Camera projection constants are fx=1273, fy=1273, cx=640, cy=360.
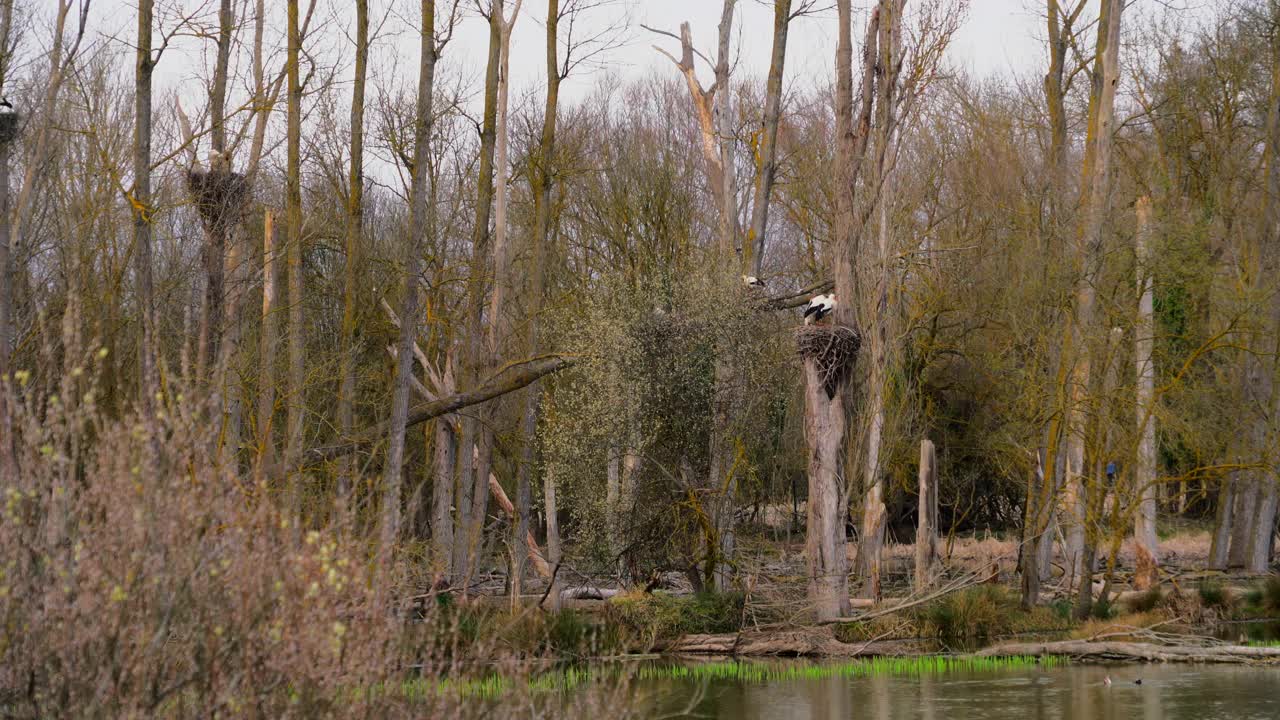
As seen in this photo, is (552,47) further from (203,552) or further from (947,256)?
(203,552)

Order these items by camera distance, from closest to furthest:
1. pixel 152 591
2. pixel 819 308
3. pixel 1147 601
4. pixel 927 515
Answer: pixel 152 591 < pixel 819 308 < pixel 1147 601 < pixel 927 515

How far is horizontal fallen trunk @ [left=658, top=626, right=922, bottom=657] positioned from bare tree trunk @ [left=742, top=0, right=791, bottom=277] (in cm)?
560

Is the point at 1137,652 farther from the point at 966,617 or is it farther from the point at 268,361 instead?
the point at 268,361

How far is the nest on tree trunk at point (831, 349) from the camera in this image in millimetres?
16125

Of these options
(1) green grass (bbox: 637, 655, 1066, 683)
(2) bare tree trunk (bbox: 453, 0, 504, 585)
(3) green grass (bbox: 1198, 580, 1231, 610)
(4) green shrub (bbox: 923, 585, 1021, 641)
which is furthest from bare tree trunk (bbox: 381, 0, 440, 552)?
(3) green grass (bbox: 1198, 580, 1231, 610)

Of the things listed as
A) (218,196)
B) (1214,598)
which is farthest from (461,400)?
(1214,598)

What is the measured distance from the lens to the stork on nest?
1356cm

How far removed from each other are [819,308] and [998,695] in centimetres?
583

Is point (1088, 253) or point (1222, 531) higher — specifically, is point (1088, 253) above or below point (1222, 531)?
above

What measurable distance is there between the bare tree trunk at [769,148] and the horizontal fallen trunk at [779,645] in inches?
220

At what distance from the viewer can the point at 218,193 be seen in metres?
13.7

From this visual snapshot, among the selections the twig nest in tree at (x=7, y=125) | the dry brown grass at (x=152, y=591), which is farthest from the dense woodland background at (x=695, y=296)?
the dry brown grass at (x=152, y=591)

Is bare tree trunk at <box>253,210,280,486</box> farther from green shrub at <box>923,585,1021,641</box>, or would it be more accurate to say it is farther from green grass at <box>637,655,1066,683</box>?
green shrub at <box>923,585,1021,641</box>

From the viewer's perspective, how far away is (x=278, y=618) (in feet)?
14.7
